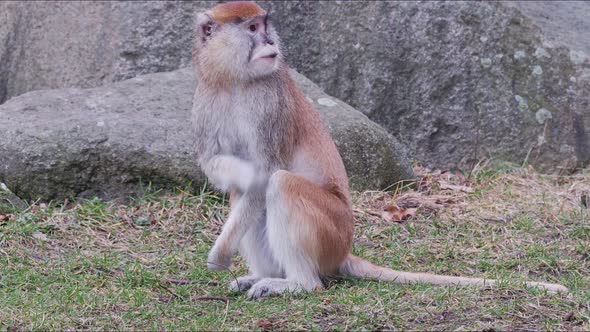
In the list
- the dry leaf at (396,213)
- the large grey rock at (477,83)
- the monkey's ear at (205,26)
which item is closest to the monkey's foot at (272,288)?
the monkey's ear at (205,26)

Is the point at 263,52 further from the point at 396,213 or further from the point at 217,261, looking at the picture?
the point at 396,213

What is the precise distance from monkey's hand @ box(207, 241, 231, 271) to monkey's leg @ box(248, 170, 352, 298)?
18cm

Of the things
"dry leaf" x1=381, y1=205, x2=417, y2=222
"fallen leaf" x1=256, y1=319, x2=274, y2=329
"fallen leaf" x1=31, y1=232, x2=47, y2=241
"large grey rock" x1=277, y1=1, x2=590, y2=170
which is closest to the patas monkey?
"fallen leaf" x1=256, y1=319, x2=274, y2=329

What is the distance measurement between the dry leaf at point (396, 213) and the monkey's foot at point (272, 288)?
1.56 m

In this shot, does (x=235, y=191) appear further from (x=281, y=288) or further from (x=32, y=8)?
(x=32, y=8)

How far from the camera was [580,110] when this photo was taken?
7055 mm

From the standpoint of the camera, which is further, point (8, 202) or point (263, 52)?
point (8, 202)

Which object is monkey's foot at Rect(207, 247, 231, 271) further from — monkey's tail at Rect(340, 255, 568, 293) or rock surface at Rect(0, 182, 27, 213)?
rock surface at Rect(0, 182, 27, 213)

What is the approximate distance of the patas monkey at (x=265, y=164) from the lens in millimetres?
4437

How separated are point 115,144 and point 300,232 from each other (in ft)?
6.55

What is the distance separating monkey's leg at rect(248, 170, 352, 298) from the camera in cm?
439

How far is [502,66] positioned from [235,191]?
3217 millimetres

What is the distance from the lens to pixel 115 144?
19.5 feet

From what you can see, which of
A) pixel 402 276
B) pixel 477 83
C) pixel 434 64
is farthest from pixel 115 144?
pixel 477 83
